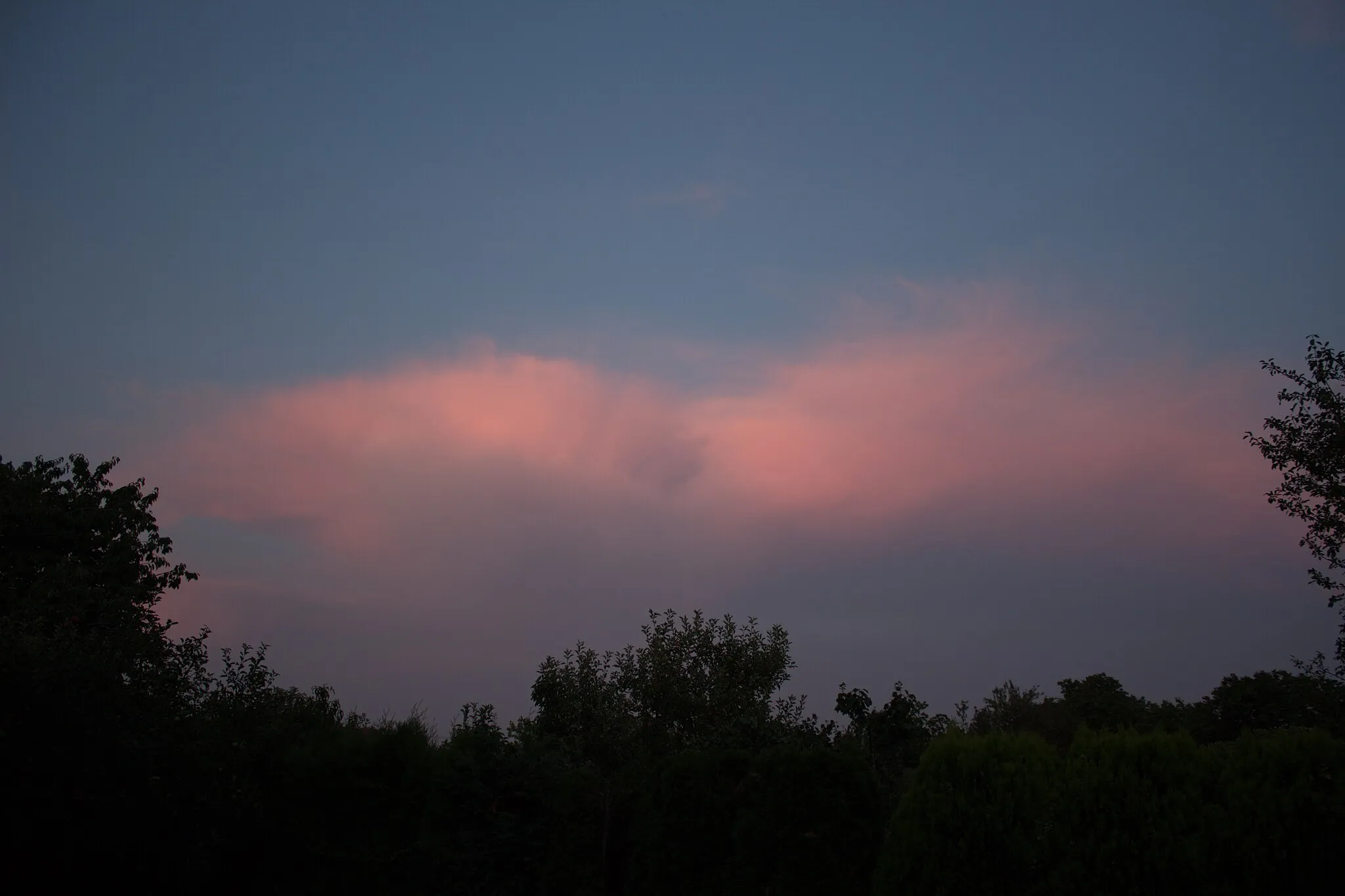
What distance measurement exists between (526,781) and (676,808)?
102 inches

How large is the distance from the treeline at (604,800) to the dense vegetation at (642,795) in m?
0.03

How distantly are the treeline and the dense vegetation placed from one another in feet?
0.09

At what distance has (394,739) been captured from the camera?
13.5 metres

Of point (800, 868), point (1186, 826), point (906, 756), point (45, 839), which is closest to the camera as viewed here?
point (1186, 826)

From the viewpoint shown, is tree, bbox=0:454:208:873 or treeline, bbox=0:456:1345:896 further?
tree, bbox=0:454:208:873

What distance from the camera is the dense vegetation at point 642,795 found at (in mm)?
8328

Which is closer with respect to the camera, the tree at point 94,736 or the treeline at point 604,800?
the treeline at point 604,800

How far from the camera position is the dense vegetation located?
8.33 meters

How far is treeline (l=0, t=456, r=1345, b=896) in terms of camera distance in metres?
8.30

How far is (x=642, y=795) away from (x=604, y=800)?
642mm

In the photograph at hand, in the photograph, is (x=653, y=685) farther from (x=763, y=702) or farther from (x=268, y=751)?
(x=268, y=751)

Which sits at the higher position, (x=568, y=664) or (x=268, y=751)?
(x=568, y=664)

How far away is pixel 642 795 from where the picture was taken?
13195mm

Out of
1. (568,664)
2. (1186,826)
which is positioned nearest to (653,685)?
(568,664)
